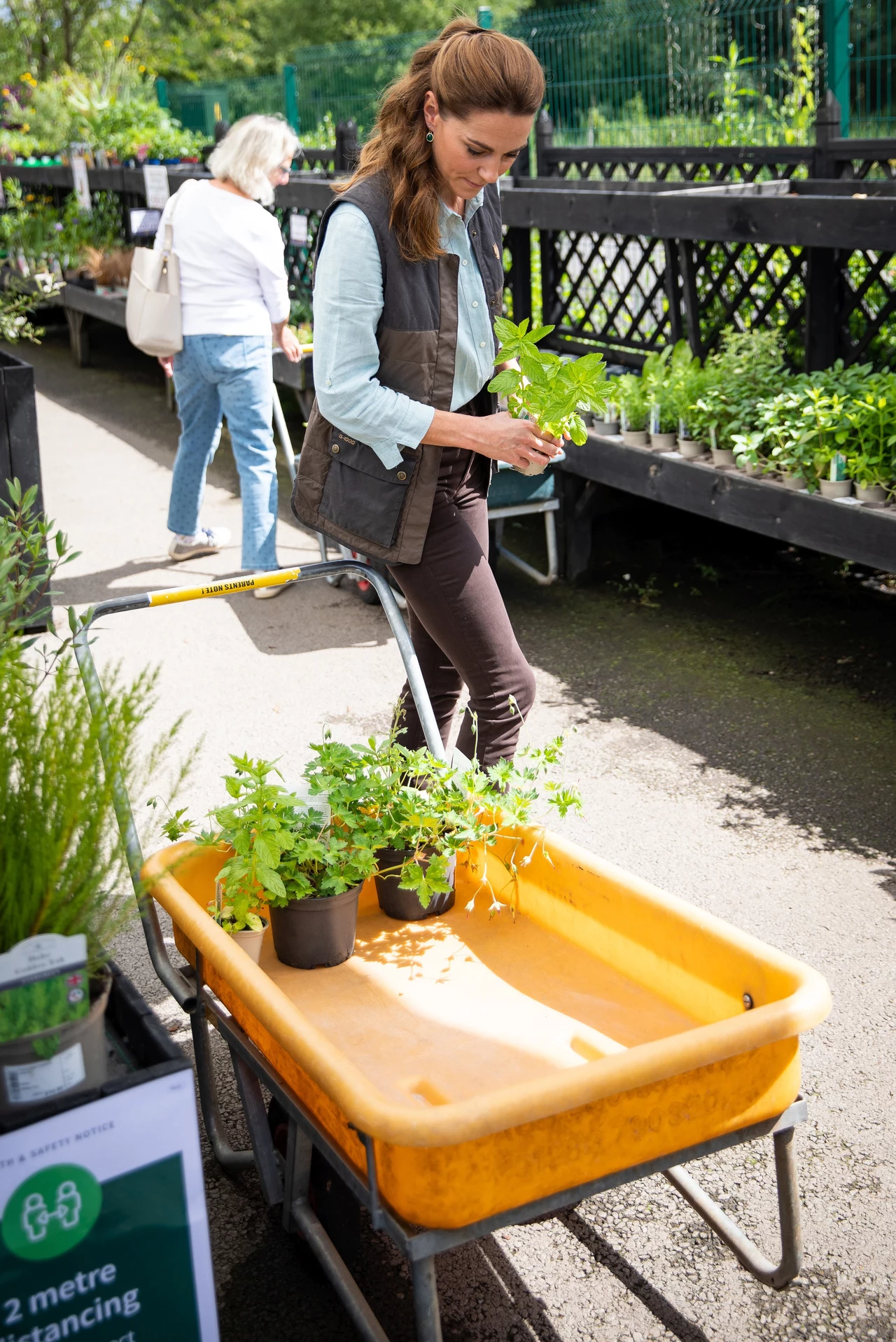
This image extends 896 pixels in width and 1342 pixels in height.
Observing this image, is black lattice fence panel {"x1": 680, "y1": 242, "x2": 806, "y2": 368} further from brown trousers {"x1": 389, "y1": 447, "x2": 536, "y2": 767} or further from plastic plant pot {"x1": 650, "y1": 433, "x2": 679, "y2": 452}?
brown trousers {"x1": 389, "y1": 447, "x2": 536, "y2": 767}

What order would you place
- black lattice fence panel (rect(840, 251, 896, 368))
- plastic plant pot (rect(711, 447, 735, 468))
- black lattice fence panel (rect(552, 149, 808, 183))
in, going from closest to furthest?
black lattice fence panel (rect(840, 251, 896, 368))
plastic plant pot (rect(711, 447, 735, 468))
black lattice fence panel (rect(552, 149, 808, 183))

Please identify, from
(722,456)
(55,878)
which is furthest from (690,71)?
(55,878)

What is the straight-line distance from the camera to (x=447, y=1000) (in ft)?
8.14

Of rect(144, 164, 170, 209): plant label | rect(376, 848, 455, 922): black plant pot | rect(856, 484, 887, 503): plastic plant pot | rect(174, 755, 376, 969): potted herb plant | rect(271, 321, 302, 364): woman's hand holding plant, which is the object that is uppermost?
rect(144, 164, 170, 209): plant label

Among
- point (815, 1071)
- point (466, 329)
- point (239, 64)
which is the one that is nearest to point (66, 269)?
point (466, 329)

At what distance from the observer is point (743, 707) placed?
474cm

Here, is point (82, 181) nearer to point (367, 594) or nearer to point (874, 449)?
point (367, 594)

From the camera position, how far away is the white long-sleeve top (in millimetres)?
5531

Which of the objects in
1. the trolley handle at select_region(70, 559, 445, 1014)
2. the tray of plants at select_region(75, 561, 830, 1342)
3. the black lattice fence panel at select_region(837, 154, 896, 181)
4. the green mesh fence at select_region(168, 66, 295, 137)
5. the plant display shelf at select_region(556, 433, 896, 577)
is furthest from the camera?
the green mesh fence at select_region(168, 66, 295, 137)

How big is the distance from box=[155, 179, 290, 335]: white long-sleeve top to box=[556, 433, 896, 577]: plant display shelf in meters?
1.52

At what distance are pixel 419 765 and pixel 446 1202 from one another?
983 mm

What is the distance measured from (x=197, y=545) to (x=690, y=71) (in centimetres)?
791

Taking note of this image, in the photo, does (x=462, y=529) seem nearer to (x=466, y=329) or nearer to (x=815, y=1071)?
(x=466, y=329)

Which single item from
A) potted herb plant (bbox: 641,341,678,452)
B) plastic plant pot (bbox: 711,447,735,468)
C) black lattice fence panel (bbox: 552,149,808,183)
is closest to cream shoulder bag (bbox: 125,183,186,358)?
potted herb plant (bbox: 641,341,678,452)
